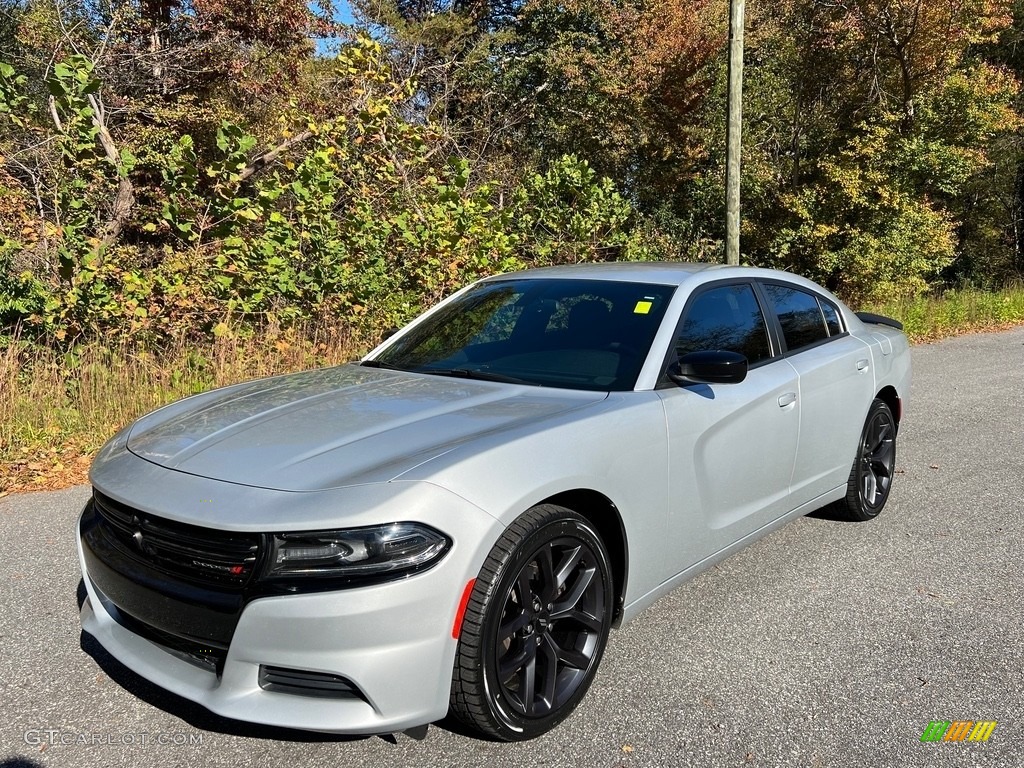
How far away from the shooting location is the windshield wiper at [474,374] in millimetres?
3402

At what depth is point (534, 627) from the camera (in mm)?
2645

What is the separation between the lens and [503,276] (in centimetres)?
442

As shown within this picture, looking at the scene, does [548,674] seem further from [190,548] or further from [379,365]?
[379,365]

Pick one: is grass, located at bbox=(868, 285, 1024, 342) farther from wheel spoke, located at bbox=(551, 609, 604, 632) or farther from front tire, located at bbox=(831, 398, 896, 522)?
wheel spoke, located at bbox=(551, 609, 604, 632)

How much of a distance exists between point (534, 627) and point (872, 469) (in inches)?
117

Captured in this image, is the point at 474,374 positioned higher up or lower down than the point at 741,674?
higher up

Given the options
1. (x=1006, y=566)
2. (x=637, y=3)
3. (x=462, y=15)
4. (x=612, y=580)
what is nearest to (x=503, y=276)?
(x=612, y=580)

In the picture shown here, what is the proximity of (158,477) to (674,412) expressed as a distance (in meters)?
1.86

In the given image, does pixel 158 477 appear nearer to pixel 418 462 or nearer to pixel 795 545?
pixel 418 462

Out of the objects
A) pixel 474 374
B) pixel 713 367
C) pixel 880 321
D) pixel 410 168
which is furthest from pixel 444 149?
pixel 713 367

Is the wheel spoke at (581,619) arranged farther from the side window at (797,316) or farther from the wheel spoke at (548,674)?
the side window at (797,316)

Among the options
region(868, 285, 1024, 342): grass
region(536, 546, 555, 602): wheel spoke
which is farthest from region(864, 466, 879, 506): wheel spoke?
region(868, 285, 1024, 342): grass

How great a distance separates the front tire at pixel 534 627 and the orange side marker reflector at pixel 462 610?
0.02 metres

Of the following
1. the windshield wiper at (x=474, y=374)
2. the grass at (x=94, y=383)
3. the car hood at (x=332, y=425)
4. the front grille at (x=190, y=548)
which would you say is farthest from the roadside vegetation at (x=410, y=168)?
the front grille at (x=190, y=548)
